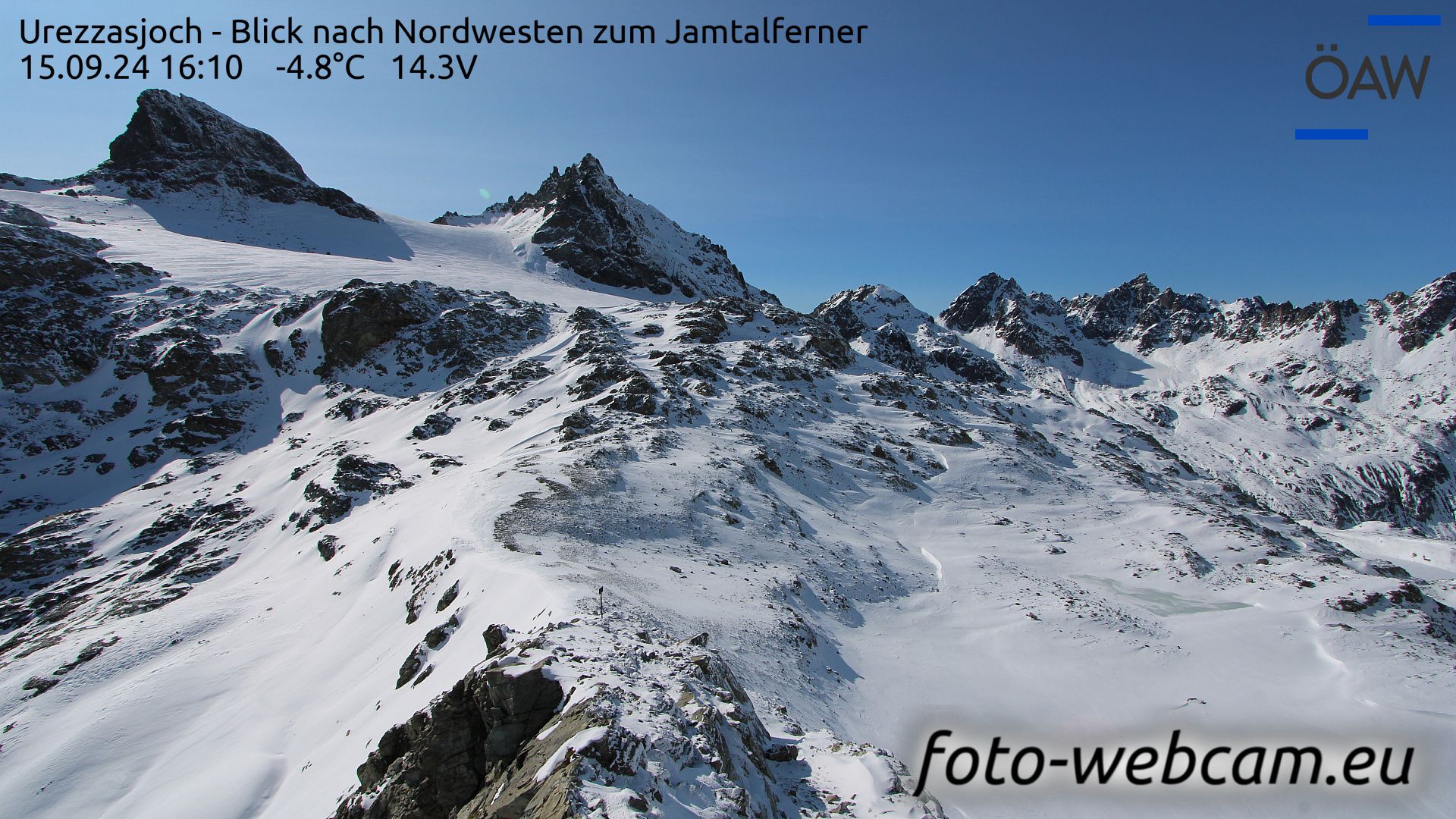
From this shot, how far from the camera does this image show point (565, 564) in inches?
736

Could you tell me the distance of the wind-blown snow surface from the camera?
48.8 feet

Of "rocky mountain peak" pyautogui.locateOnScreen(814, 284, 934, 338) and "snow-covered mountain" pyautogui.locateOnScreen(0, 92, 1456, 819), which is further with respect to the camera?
"rocky mountain peak" pyautogui.locateOnScreen(814, 284, 934, 338)

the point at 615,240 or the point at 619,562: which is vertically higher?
the point at 615,240

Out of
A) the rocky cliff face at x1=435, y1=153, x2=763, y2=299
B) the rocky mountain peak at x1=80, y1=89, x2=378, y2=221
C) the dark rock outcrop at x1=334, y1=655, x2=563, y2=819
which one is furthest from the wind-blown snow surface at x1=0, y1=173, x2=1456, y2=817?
the rocky cliff face at x1=435, y1=153, x2=763, y2=299

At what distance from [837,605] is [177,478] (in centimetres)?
4275

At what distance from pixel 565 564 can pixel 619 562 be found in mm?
2685

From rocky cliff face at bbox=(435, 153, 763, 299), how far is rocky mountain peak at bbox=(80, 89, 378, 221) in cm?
2900

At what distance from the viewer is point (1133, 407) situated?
6048 inches

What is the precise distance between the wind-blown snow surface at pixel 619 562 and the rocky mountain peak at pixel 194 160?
811 inches

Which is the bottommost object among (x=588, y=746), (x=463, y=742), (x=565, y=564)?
(x=565, y=564)

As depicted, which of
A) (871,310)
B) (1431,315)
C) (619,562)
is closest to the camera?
(619,562)

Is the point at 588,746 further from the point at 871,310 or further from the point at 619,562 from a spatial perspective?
the point at 871,310

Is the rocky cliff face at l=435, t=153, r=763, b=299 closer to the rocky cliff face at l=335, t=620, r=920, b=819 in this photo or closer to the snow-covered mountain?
the snow-covered mountain

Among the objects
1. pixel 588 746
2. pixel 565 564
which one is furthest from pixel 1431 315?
pixel 588 746
